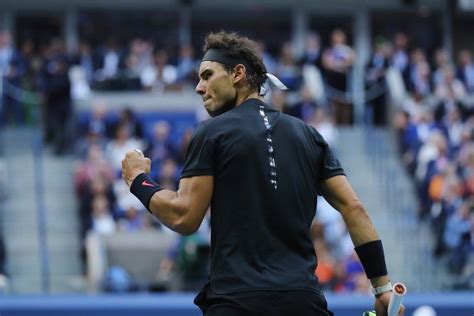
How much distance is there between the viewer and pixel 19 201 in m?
16.1

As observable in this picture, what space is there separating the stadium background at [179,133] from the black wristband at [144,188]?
453cm

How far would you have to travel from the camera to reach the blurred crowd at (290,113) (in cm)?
1430

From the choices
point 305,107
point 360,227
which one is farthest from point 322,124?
point 360,227

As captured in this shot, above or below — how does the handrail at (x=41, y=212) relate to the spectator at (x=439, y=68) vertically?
below

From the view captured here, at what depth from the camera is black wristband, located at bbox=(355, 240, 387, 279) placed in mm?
5367

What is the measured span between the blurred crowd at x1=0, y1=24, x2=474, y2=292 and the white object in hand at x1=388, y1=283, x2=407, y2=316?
22.5ft

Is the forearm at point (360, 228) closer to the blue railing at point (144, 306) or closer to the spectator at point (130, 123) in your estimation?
the blue railing at point (144, 306)

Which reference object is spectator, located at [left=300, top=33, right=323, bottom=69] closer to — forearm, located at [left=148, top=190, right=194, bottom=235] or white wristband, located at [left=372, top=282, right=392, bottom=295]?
white wristband, located at [left=372, top=282, right=392, bottom=295]

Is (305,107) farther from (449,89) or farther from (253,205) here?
(253,205)

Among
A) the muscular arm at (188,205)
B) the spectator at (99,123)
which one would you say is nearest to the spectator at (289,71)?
the spectator at (99,123)

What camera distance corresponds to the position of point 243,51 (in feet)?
17.5

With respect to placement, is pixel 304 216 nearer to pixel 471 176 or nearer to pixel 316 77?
pixel 471 176

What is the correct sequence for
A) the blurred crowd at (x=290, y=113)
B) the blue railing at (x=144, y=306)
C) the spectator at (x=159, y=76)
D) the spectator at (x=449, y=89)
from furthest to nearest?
the spectator at (x=159, y=76) → the spectator at (x=449, y=89) → the blurred crowd at (x=290, y=113) → the blue railing at (x=144, y=306)

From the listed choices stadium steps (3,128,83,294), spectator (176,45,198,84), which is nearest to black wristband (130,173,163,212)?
stadium steps (3,128,83,294)
